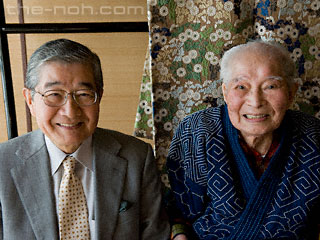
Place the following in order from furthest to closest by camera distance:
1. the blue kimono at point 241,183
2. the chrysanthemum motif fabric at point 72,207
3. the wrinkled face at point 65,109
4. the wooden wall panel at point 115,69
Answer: the wooden wall panel at point 115,69
the blue kimono at point 241,183
the chrysanthemum motif fabric at point 72,207
the wrinkled face at point 65,109

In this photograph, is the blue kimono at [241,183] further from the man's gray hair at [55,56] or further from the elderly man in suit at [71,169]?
the man's gray hair at [55,56]

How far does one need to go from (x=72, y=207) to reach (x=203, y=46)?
105 centimetres

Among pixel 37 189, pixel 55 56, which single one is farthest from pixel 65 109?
pixel 37 189

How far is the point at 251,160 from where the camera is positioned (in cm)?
150

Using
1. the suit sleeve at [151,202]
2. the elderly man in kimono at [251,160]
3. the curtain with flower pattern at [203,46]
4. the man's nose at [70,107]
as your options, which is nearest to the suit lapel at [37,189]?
the man's nose at [70,107]

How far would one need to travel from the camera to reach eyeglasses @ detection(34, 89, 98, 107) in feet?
3.91

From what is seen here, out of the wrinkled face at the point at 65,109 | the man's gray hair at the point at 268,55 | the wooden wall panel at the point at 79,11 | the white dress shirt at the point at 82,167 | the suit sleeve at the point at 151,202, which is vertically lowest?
the suit sleeve at the point at 151,202

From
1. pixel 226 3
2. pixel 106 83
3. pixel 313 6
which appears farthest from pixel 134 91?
pixel 313 6

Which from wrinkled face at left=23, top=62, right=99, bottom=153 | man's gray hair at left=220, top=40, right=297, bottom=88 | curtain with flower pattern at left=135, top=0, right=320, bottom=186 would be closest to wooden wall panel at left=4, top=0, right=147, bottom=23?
curtain with flower pattern at left=135, top=0, right=320, bottom=186

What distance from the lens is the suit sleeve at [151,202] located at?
4.66 ft

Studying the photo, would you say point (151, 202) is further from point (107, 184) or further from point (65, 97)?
point (65, 97)

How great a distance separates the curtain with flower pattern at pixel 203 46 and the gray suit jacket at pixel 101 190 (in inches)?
17.8

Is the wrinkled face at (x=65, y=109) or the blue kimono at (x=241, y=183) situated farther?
the blue kimono at (x=241, y=183)

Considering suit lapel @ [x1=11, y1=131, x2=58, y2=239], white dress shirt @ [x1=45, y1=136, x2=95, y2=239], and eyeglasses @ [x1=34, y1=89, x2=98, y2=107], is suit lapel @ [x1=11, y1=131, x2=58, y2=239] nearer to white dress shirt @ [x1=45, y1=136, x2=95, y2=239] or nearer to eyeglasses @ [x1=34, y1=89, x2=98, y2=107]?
white dress shirt @ [x1=45, y1=136, x2=95, y2=239]
